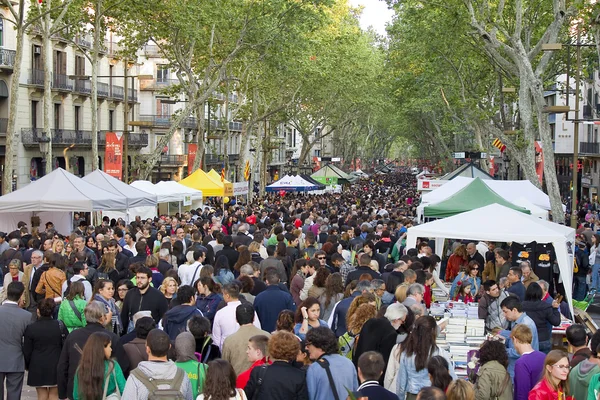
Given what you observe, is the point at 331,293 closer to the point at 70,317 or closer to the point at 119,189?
the point at 70,317

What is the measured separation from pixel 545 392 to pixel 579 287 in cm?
1104

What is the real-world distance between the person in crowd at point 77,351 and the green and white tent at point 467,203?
36.7ft

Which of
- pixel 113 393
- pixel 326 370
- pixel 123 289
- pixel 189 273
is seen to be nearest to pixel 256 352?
pixel 326 370

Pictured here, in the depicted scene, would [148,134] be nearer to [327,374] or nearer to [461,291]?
[461,291]

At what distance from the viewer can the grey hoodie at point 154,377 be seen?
601cm

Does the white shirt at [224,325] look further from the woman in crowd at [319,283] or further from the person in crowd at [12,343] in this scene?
the woman in crowd at [319,283]

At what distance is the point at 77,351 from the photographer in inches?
286

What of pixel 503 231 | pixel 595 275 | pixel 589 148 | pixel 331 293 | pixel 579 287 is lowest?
pixel 579 287

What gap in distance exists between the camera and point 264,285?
10.3 meters

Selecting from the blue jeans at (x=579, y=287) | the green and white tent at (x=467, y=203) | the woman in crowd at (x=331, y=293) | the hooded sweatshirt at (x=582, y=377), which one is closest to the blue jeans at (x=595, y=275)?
the blue jeans at (x=579, y=287)

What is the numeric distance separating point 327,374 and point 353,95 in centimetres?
A: 5032

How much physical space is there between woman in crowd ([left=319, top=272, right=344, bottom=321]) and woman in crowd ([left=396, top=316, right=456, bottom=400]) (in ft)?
9.21

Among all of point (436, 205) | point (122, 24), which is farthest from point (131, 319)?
point (122, 24)

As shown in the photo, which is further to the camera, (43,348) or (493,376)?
(43,348)
